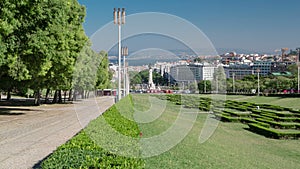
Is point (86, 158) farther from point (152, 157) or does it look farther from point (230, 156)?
point (230, 156)

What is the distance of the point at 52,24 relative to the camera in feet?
68.7

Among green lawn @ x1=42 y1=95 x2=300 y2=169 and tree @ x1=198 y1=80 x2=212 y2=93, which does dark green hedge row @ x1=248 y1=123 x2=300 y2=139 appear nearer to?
green lawn @ x1=42 y1=95 x2=300 y2=169

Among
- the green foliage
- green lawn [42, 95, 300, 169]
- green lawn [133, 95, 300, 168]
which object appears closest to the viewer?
the green foliage

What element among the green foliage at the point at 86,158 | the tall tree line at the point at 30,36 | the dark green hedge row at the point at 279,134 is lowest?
the dark green hedge row at the point at 279,134

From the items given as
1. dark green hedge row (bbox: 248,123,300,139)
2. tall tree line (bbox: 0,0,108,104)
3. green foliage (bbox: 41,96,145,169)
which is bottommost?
dark green hedge row (bbox: 248,123,300,139)

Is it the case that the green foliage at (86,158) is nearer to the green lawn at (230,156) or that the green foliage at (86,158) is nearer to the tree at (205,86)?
the green lawn at (230,156)

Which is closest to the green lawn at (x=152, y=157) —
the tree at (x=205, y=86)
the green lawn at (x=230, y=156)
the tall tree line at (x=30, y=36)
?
the green lawn at (x=230, y=156)

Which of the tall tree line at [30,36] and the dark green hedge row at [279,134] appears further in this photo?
the tall tree line at [30,36]

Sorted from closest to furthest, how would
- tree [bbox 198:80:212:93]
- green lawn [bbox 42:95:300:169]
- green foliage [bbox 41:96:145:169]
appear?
green foliage [bbox 41:96:145:169] < green lawn [bbox 42:95:300:169] < tree [bbox 198:80:212:93]

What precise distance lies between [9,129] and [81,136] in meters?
10.3

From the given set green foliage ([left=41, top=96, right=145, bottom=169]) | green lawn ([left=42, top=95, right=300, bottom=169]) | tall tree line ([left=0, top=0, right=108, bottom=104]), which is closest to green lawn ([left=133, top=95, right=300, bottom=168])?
green lawn ([left=42, top=95, right=300, bottom=169])

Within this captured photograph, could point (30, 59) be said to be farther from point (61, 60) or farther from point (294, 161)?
point (294, 161)

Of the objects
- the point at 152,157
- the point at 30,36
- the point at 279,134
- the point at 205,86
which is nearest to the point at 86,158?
the point at 152,157

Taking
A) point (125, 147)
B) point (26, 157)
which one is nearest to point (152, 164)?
point (125, 147)
